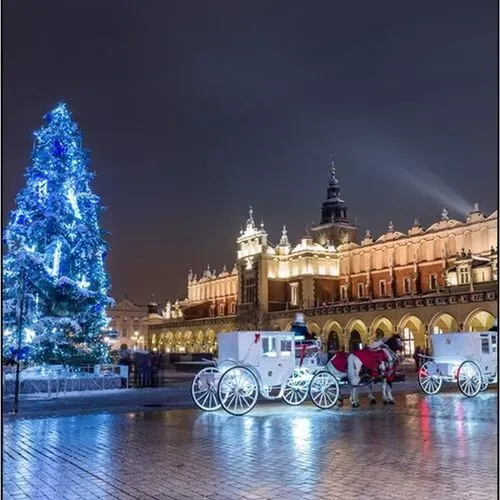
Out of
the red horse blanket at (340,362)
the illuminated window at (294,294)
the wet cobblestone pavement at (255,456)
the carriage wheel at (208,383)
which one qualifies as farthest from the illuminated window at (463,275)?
the carriage wheel at (208,383)

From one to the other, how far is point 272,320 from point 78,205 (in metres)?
49.2

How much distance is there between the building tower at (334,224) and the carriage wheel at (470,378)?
209 ft

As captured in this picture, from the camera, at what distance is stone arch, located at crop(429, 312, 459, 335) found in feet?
153

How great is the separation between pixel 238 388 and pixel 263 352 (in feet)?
3.28

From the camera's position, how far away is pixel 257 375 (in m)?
12.8

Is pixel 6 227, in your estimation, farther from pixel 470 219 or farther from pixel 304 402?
pixel 470 219

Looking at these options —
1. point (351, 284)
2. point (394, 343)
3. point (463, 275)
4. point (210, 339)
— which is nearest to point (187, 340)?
point (210, 339)

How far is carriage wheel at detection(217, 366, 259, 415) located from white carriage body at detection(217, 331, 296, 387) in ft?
0.79

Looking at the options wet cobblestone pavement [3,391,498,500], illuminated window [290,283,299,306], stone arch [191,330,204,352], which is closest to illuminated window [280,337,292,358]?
wet cobblestone pavement [3,391,498,500]

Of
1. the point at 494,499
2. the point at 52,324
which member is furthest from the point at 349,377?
the point at 52,324

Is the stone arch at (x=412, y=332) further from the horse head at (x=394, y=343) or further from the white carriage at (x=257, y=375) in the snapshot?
the white carriage at (x=257, y=375)

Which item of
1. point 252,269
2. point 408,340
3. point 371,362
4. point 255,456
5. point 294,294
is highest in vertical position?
point 252,269

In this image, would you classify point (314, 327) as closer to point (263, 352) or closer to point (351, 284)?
point (351, 284)

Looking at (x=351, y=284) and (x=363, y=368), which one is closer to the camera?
(x=363, y=368)
